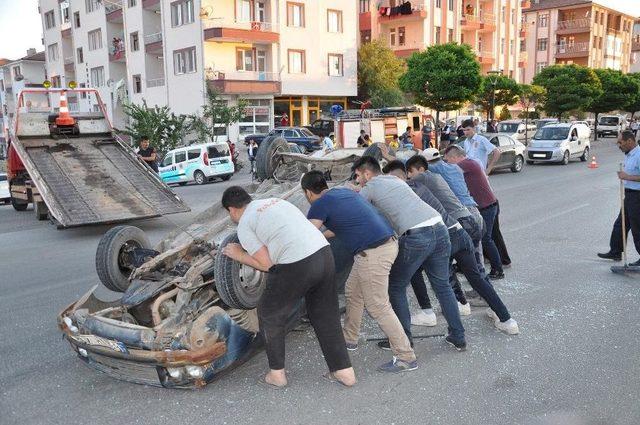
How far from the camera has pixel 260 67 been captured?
35.9 meters

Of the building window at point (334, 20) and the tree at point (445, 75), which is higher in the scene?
the building window at point (334, 20)

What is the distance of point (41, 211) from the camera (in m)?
12.6

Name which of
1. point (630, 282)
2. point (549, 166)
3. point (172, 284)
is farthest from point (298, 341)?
point (549, 166)

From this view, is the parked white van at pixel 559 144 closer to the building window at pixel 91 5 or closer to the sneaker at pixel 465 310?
the sneaker at pixel 465 310

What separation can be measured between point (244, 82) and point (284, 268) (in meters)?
31.4

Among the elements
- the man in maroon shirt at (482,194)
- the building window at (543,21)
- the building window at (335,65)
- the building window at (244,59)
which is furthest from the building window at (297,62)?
the building window at (543,21)

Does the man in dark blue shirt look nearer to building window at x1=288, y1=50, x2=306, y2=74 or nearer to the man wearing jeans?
the man wearing jeans

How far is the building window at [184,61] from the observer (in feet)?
113

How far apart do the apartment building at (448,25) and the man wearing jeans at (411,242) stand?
38966 mm

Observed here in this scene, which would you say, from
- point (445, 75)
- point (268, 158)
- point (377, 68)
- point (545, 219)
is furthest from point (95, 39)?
point (268, 158)

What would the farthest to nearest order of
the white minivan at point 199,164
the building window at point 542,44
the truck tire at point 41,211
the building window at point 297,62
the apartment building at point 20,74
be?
the building window at point 542,44, the apartment building at point 20,74, the building window at point 297,62, the white minivan at point 199,164, the truck tire at point 41,211

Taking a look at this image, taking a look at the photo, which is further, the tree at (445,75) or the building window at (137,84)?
the building window at (137,84)

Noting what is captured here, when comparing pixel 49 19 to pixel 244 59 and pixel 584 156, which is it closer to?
pixel 244 59

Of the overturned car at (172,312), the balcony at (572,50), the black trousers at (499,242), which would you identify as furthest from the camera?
the balcony at (572,50)
